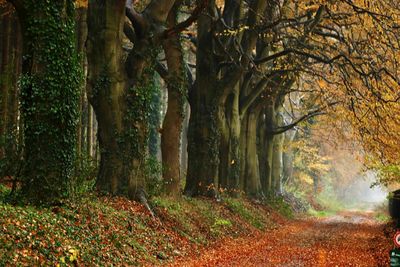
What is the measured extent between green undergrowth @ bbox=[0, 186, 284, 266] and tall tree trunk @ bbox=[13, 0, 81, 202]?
0.57 m

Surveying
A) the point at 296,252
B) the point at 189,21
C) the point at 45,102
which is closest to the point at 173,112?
the point at 189,21

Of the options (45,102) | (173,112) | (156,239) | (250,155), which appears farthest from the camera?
(250,155)

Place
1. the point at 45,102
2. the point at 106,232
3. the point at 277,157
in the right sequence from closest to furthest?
1. the point at 45,102
2. the point at 106,232
3. the point at 277,157

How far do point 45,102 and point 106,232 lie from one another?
9.29 ft

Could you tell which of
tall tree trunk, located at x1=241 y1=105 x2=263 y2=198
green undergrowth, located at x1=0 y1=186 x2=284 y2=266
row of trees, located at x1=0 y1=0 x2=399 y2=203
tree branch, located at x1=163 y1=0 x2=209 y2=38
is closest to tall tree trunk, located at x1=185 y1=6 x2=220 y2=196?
row of trees, located at x1=0 y1=0 x2=399 y2=203

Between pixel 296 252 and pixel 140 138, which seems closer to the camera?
pixel 296 252

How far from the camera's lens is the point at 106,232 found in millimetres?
11344

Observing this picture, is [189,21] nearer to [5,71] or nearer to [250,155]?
[5,71]

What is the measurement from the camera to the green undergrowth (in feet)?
28.3

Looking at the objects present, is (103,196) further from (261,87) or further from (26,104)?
(261,87)

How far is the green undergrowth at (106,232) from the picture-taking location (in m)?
8.64

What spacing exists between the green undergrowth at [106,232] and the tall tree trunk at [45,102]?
574 mm

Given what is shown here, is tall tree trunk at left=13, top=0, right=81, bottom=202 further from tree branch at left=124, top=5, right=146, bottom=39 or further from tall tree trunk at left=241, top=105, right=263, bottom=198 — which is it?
tall tree trunk at left=241, top=105, right=263, bottom=198

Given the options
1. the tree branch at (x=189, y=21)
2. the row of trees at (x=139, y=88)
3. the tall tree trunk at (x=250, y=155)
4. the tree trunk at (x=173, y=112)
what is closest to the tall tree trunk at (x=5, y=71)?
the row of trees at (x=139, y=88)
